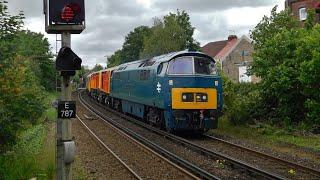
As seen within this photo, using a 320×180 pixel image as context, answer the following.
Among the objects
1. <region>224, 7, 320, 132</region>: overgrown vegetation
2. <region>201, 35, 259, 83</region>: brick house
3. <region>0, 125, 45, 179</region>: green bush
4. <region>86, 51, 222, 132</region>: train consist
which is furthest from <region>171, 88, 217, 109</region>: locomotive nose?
<region>201, 35, 259, 83</region>: brick house

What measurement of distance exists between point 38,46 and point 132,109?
37538mm

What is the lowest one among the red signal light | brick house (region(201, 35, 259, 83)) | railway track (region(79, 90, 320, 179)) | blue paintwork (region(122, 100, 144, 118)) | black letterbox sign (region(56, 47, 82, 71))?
railway track (region(79, 90, 320, 179))

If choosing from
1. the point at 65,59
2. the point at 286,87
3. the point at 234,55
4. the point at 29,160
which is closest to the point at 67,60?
the point at 65,59

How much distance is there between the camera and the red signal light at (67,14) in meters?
7.37

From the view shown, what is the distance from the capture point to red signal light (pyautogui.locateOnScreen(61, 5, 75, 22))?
24.2 ft

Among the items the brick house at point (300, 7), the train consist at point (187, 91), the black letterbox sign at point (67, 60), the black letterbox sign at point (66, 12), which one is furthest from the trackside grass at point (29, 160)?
the brick house at point (300, 7)

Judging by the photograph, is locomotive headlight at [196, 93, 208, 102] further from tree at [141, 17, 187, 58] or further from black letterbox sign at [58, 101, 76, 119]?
tree at [141, 17, 187, 58]

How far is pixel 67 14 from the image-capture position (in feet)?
24.3

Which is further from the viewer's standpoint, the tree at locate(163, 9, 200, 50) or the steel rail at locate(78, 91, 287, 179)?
the tree at locate(163, 9, 200, 50)

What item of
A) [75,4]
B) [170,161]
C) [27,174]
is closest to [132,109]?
[170,161]

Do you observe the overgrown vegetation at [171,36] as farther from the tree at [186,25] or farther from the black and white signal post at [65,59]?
the black and white signal post at [65,59]

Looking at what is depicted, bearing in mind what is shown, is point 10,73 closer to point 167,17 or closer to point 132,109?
point 132,109

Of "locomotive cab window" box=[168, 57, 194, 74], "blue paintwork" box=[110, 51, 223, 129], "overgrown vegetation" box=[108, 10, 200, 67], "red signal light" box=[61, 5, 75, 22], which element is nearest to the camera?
"red signal light" box=[61, 5, 75, 22]

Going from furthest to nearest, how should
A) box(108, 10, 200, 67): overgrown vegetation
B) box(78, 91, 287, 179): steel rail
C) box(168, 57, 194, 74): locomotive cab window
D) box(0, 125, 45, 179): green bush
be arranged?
box(108, 10, 200, 67): overgrown vegetation, box(168, 57, 194, 74): locomotive cab window, box(78, 91, 287, 179): steel rail, box(0, 125, 45, 179): green bush
